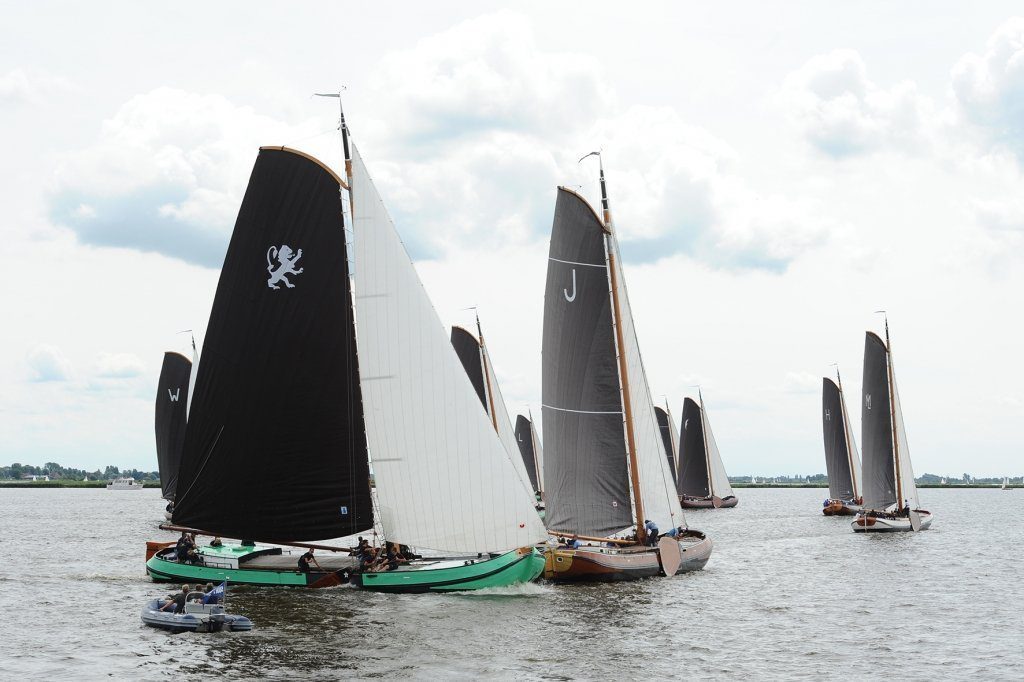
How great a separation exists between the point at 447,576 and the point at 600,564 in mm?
8513


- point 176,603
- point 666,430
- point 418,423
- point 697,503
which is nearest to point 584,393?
Result: point 418,423

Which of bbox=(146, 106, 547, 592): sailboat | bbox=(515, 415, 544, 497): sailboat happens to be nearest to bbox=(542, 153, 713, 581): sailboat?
bbox=(146, 106, 547, 592): sailboat

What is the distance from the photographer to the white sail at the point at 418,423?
37438 millimetres

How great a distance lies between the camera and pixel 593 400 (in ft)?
152

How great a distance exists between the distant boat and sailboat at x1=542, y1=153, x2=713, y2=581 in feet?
173

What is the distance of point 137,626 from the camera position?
3559 cm

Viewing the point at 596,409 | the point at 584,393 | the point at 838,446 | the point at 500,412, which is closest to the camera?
the point at 596,409

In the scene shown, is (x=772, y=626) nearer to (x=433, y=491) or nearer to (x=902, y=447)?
(x=433, y=491)

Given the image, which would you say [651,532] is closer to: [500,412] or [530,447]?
[500,412]

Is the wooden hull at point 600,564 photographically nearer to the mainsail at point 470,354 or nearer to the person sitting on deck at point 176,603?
the person sitting on deck at point 176,603

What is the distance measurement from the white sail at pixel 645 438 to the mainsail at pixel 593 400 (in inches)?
1.8

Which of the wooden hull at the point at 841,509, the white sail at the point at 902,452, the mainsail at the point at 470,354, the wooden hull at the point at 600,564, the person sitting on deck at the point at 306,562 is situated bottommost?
the wooden hull at the point at 841,509

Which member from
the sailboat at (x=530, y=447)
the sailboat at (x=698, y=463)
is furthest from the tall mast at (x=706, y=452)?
the sailboat at (x=530, y=447)

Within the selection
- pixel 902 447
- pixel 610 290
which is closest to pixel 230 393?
pixel 610 290
